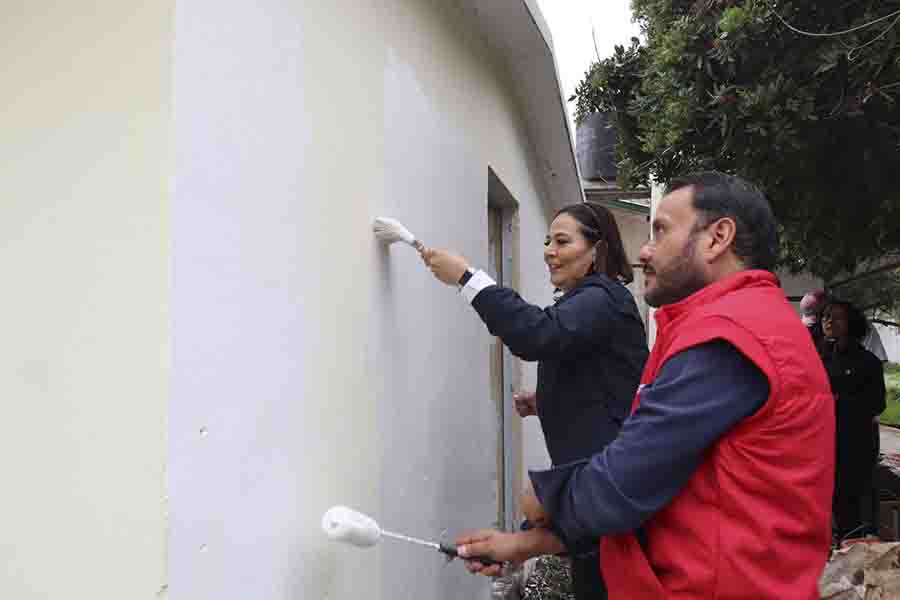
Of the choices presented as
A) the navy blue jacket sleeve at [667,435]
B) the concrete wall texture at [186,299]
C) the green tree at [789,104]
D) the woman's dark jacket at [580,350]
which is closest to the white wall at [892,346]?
the green tree at [789,104]

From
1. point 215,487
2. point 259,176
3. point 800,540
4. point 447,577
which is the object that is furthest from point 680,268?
point 447,577

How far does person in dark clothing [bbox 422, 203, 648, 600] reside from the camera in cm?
221

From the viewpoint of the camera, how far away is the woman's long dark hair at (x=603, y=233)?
262cm

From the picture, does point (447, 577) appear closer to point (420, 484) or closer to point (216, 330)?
point (420, 484)

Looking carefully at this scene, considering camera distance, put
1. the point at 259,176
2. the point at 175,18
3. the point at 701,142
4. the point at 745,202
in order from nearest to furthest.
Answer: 1. the point at 175,18
2. the point at 259,176
3. the point at 745,202
4. the point at 701,142

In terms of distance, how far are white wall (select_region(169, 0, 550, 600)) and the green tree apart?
1.78m

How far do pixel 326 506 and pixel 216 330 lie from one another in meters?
0.61

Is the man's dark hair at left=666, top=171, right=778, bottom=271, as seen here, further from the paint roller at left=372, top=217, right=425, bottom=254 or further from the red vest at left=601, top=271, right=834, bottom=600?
the paint roller at left=372, top=217, right=425, bottom=254

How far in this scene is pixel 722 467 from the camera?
58.6 inches

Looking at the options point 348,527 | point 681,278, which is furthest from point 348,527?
point 681,278

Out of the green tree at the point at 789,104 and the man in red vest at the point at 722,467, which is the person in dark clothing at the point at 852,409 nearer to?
the green tree at the point at 789,104

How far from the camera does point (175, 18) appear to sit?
47.6 inches

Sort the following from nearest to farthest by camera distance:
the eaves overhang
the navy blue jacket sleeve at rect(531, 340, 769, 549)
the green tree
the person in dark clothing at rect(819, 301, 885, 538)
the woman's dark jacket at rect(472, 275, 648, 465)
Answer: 1. the navy blue jacket sleeve at rect(531, 340, 769, 549)
2. the woman's dark jacket at rect(472, 275, 648, 465)
3. the green tree
4. the eaves overhang
5. the person in dark clothing at rect(819, 301, 885, 538)

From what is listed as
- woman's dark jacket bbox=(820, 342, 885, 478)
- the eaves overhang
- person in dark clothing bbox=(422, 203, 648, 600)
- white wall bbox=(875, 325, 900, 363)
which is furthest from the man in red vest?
white wall bbox=(875, 325, 900, 363)
